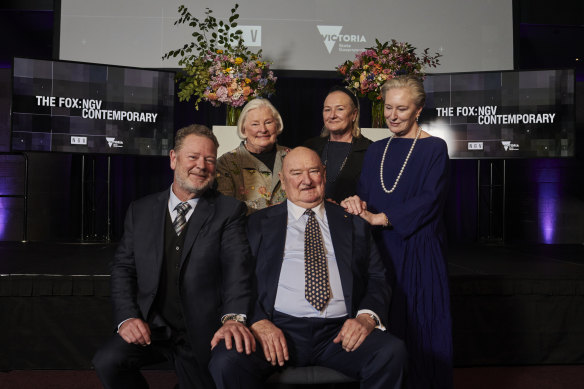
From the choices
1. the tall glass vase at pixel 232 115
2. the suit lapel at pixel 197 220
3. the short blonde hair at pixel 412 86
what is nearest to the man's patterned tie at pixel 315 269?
the suit lapel at pixel 197 220

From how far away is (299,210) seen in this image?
2.04 m

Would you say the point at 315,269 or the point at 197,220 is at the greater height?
the point at 197,220

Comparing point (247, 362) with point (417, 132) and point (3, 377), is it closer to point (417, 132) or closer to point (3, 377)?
point (417, 132)

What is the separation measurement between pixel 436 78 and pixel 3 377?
→ 160 inches

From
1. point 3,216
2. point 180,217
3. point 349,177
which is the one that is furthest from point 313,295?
point 3,216

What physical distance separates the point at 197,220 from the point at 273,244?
30cm

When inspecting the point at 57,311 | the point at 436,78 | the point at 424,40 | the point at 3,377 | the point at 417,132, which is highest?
the point at 424,40

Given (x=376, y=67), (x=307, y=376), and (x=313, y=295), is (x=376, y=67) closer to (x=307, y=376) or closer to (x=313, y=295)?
(x=313, y=295)

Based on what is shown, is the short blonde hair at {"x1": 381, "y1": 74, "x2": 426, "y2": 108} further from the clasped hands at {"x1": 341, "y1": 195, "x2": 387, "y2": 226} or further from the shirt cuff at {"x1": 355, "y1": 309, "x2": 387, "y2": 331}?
the shirt cuff at {"x1": 355, "y1": 309, "x2": 387, "y2": 331}

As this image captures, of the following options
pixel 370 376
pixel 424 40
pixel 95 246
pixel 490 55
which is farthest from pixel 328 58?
pixel 370 376

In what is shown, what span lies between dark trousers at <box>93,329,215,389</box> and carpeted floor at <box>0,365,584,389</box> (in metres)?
0.90

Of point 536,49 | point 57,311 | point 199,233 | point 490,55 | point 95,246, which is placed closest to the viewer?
point 199,233

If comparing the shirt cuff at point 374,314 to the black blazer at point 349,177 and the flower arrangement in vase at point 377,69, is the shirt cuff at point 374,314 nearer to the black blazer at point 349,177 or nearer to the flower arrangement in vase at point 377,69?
the black blazer at point 349,177

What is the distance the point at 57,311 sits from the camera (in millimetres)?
2910
